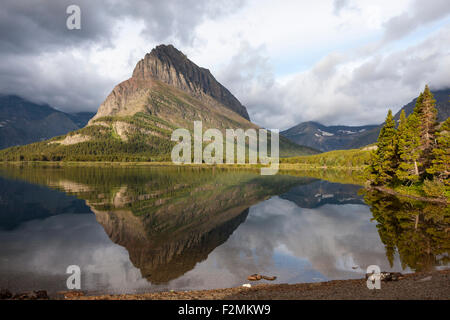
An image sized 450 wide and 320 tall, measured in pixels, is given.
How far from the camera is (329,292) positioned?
48.6 ft

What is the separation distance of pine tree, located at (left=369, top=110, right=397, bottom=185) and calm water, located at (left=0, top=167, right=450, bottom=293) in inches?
626

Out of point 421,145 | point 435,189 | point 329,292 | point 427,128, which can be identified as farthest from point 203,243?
point 427,128

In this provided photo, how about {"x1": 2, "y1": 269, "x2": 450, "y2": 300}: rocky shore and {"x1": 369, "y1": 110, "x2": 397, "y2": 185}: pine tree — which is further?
{"x1": 369, "y1": 110, "x2": 397, "y2": 185}: pine tree

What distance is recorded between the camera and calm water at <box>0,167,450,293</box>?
1997 cm

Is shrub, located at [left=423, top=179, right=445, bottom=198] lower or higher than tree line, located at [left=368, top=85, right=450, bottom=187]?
lower

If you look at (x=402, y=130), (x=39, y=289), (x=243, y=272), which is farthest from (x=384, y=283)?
(x=402, y=130)

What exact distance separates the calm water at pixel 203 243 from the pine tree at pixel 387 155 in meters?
15.9

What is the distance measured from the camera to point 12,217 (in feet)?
132

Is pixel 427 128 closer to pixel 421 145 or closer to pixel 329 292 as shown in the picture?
pixel 421 145

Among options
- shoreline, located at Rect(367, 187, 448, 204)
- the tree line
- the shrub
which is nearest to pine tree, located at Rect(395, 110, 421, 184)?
the tree line

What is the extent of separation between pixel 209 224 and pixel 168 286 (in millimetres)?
19470

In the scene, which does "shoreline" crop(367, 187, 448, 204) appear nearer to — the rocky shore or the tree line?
the tree line

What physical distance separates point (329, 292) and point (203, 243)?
53.1ft
